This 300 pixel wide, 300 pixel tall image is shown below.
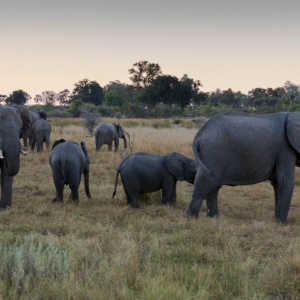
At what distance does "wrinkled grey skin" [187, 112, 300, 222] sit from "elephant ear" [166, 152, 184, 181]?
831mm

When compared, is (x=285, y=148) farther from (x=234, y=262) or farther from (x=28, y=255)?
(x=28, y=255)

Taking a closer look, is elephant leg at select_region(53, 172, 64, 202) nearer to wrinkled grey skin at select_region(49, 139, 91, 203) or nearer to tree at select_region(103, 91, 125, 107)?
wrinkled grey skin at select_region(49, 139, 91, 203)

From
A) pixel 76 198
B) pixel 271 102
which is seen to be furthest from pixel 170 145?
pixel 271 102

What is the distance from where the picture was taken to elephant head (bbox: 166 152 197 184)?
791 cm

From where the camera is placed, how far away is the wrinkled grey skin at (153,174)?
7879 millimetres

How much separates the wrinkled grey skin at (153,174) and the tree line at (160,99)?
25.0 metres

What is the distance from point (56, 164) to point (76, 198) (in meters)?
0.68

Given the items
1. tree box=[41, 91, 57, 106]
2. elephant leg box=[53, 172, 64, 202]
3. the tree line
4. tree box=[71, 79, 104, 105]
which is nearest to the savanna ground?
elephant leg box=[53, 172, 64, 202]

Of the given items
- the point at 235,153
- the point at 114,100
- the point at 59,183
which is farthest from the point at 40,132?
the point at 114,100

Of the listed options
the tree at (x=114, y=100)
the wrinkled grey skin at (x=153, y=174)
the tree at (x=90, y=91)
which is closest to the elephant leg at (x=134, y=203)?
the wrinkled grey skin at (x=153, y=174)

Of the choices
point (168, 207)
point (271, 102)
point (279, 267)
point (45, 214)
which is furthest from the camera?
point (271, 102)

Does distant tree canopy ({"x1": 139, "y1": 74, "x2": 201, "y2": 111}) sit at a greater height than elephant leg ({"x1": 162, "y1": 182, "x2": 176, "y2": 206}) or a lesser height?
greater

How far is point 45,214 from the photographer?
6871mm

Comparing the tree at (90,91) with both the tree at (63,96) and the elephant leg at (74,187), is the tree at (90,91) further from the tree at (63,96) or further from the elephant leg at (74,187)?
the elephant leg at (74,187)
